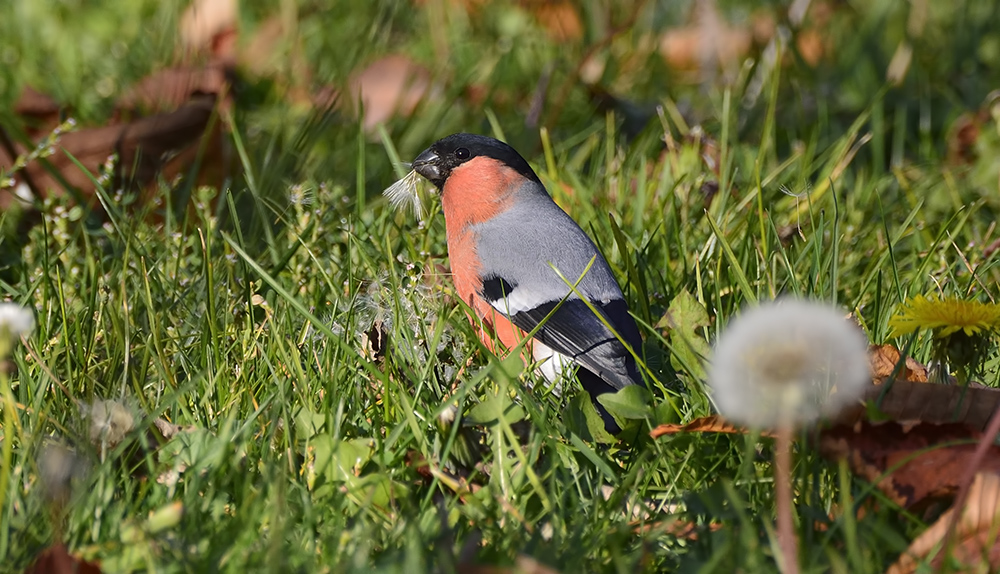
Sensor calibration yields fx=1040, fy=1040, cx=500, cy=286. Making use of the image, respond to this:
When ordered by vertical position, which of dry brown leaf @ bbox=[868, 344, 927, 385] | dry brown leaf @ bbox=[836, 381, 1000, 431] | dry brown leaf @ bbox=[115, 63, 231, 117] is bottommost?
dry brown leaf @ bbox=[115, 63, 231, 117]

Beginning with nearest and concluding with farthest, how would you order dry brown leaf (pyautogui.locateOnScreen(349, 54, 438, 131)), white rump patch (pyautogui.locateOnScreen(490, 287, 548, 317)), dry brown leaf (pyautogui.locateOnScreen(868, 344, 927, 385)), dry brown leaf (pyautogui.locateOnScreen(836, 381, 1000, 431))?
dry brown leaf (pyautogui.locateOnScreen(836, 381, 1000, 431)) → dry brown leaf (pyautogui.locateOnScreen(868, 344, 927, 385)) → white rump patch (pyautogui.locateOnScreen(490, 287, 548, 317)) → dry brown leaf (pyautogui.locateOnScreen(349, 54, 438, 131))

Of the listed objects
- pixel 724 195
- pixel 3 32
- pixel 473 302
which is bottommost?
pixel 3 32

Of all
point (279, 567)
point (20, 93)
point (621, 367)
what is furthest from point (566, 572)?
point (20, 93)

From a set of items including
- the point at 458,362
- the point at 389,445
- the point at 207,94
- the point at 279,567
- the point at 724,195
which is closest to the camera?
the point at 279,567

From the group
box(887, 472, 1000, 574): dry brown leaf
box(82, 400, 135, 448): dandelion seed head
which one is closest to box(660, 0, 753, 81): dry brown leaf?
box(887, 472, 1000, 574): dry brown leaf

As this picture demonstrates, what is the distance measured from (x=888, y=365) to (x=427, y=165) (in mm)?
1545

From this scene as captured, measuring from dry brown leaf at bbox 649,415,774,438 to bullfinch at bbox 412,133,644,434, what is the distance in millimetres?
195

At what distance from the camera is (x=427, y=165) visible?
3.25 metres

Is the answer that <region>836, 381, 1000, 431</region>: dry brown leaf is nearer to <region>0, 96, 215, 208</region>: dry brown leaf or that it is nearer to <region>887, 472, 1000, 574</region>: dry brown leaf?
<region>887, 472, 1000, 574</region>: dry brown leaf

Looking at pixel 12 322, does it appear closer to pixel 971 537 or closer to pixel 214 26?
pixel 971 537

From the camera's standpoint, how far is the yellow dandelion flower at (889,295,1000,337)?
2.01 meters

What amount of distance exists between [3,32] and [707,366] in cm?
406

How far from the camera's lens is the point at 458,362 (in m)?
2.43

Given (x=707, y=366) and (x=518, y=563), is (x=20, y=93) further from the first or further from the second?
(x=518, y=563)
